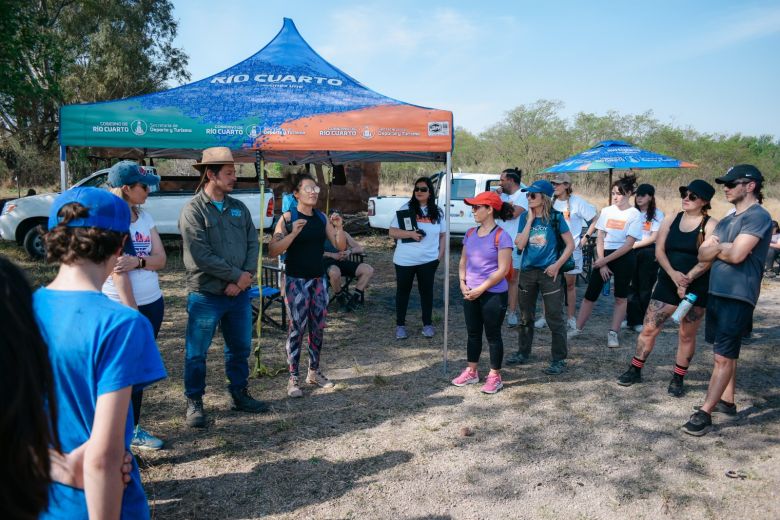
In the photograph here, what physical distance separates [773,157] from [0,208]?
43699 millimetres

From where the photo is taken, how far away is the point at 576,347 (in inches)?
231

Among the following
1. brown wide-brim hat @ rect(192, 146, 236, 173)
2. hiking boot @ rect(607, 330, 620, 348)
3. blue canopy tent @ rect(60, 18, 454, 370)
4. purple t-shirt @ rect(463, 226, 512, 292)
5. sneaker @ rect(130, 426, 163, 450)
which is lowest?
sneaker @ rect(130, 426, 163, 450)

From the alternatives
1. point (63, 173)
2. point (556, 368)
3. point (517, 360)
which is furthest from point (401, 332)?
point (63, 173)

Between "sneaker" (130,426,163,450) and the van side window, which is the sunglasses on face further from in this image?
the van side window

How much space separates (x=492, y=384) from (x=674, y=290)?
5.46ft

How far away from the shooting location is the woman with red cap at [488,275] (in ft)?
14.4

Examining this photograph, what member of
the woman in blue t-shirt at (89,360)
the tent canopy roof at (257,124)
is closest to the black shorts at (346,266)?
the tent canopy roof at (257,124)

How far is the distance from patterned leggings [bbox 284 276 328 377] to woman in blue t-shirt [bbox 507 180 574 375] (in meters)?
1.93

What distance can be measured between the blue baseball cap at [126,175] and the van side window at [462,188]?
30.4 feet

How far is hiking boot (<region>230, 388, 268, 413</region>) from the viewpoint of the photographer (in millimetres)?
Result: 4121

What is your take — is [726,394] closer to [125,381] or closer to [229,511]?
[229,511]

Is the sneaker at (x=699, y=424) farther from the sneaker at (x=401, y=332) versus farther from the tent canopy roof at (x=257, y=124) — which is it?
the sneaker at (x=401, y=332)

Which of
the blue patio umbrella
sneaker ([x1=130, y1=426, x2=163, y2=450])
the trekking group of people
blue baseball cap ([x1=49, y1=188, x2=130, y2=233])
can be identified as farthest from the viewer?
the blue patio umbrella

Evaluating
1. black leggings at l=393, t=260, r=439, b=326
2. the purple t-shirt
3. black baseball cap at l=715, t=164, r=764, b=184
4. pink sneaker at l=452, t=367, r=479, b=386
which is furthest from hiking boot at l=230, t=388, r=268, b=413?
black baseball cap at l=715, t=164, r=764, b=184
